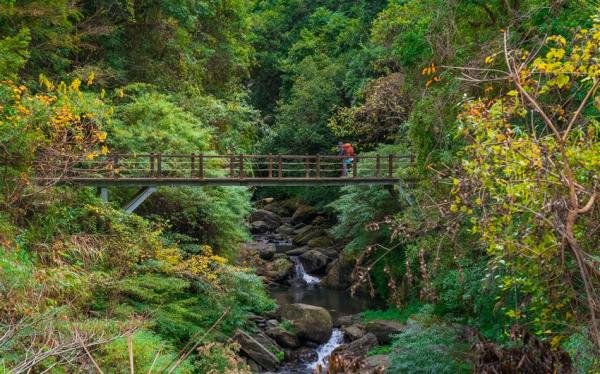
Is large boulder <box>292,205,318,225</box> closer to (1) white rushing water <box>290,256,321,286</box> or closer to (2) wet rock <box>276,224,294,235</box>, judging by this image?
(2) wet rock <box>276,224,294,235</box>

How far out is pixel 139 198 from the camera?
15.9m

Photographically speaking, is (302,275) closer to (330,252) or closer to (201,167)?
(330,252)

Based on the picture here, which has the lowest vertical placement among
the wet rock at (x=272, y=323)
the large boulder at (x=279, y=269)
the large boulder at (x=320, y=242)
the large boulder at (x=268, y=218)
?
the wet rock at (x=272, y=323)

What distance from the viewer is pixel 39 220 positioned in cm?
1235

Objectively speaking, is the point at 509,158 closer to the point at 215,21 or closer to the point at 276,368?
the point at 276,368

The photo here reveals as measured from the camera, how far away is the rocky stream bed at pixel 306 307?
48.3 feet

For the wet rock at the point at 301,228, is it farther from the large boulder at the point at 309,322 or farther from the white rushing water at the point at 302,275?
the large boulder at the point at 309,322

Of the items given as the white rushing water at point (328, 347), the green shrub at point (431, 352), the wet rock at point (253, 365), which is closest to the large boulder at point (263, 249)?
the white rushing water at point (328, 347)

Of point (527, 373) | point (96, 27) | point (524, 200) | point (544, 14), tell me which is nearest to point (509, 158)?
point (524, 200)

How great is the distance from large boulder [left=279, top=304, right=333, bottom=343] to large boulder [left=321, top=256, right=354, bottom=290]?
4727mm

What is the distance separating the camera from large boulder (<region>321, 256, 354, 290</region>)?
21938 mm

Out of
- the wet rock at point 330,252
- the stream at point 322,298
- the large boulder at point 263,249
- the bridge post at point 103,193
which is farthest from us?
the wet rock at point 330,252

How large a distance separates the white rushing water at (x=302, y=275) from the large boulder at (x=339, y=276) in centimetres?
39

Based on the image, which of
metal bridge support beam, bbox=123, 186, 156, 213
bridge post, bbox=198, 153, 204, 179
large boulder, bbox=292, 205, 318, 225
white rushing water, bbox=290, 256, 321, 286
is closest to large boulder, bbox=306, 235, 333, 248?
white rushing water, bbox=290, 256, 321, 286
